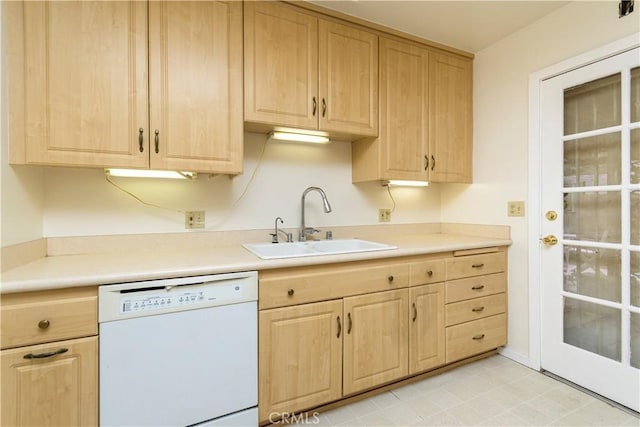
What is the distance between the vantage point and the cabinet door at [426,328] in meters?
1.78

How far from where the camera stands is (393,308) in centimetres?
171

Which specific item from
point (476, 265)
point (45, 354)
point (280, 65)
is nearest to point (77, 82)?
point (280, 65)

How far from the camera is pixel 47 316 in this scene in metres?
1.07

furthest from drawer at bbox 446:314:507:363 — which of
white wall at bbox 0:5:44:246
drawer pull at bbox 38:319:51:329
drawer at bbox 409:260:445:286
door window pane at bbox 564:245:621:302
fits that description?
white wall at bbox 0:5:44:246

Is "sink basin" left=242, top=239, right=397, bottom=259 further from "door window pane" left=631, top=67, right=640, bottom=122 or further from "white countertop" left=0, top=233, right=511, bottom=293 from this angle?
"door window pane" left=631, top=67, right=640, bottom=122

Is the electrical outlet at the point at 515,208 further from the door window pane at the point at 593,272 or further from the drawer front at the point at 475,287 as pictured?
the drawer front at the point at 475,287

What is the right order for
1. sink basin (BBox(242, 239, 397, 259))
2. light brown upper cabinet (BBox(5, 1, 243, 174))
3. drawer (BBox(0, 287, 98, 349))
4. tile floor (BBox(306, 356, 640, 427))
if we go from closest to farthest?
1. drawer (BBox(0, 287, 98, 349))
2. light brown upper cabinet (BBox(5, 1, 243, 174))
3. tile floor (BBox(306, 356, 640, 427))
4. sink basin (BBox(242, 239, 397, 259))

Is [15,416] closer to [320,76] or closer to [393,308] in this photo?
[393,308]

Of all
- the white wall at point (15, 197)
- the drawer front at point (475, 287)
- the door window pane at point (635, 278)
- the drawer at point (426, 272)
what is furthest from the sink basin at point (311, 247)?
the door window pane at point (635, 278)

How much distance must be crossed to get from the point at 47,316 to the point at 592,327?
275 centimetres

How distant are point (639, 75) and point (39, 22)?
2.91 m

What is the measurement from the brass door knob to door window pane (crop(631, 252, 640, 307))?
36 centimetres

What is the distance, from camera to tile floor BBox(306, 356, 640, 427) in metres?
1.52

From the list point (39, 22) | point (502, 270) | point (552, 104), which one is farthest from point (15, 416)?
point (552, 104)
